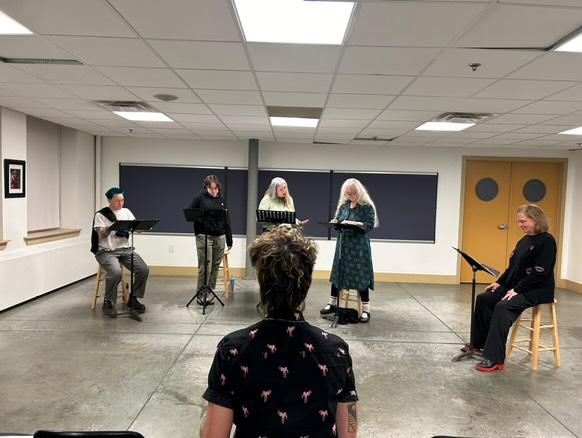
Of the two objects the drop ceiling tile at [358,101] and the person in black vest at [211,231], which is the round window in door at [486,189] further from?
the person in black vest at [211,231]

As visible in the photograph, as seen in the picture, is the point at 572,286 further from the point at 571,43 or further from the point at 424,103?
the point at 571,43

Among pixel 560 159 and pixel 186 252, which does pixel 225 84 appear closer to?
pixel 186 252

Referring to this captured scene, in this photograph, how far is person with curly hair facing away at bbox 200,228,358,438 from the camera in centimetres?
106

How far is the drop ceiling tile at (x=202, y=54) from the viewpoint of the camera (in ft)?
8.48

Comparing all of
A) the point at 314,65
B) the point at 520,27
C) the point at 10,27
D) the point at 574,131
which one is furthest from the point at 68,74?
the point at 574,131

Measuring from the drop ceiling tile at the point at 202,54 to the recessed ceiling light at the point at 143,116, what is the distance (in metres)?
2.02

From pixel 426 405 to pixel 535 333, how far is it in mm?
1347

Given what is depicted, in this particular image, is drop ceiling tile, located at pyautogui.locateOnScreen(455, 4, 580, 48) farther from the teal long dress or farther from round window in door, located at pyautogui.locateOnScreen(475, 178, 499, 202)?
round window in door, located at pyautogui.locateOnScreen(475, 178, 499, 202)

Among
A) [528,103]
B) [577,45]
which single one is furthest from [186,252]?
[577,45]

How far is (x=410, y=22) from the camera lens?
7.12ft

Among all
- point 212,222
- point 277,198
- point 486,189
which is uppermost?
point 486,189

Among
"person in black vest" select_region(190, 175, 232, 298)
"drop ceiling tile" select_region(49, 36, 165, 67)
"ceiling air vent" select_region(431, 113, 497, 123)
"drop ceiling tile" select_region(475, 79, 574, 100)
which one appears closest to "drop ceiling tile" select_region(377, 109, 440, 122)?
"ceiling air vent" select_region(431, 113, 497, 123)

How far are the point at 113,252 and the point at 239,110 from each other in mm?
2170

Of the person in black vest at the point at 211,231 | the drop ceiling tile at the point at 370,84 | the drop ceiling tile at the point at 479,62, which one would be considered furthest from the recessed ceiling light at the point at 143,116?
the drop ceiling tile at the point at 479,62
